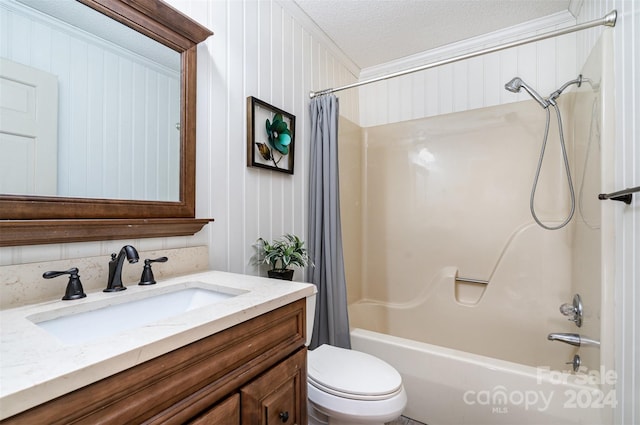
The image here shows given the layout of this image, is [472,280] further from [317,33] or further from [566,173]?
[317,33]

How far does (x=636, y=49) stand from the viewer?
42.9 inches

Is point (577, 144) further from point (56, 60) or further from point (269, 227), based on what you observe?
point (56, 60)

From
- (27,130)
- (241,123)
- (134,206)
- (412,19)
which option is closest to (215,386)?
(134,206)

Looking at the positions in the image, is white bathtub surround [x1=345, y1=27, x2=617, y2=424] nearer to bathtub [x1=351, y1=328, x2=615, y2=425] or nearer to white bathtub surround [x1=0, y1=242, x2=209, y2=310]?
bathtub [x1=351, y1=328, x2=615, y2=425]

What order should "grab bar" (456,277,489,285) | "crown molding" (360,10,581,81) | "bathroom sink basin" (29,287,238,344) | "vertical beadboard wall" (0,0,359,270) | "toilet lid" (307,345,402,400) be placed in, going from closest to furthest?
1. "bathroom sink basin" (29,287,238,344)
2. "toilet lid" (307,345,402,400)
3. "vertical beadboard wall" (0,0,359,270)
4. "crown molding" (360,10,581,81)
5. "grab bar" (456,277,489,285)

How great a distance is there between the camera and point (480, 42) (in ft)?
7.50

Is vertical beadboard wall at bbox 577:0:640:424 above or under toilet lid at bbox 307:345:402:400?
above

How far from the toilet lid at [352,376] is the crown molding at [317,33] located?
6.57 ft

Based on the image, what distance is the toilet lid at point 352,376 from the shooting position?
1.21m

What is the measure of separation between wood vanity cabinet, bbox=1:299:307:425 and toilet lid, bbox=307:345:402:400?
0.88 ft

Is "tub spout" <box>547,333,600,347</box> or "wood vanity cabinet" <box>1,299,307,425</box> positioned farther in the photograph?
"tub spout" <box>547,333,600,347</box>

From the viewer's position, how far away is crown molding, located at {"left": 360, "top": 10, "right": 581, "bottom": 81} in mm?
2043

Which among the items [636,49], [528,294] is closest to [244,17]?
[636,49]

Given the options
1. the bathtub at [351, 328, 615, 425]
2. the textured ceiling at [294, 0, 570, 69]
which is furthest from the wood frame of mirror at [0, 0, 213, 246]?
the bathtub at [351, 328, 615, 425]
